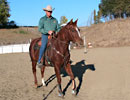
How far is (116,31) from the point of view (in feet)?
118

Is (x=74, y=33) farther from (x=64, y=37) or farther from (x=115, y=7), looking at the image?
(x=115, y=7)

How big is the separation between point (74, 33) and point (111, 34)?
31596 millimetres

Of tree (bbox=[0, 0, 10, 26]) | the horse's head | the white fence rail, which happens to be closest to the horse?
the horse's head

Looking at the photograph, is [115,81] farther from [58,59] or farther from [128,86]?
[58,59]

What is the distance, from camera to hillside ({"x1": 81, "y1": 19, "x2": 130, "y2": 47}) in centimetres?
3125

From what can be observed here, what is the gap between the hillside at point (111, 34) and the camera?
31.2 meters

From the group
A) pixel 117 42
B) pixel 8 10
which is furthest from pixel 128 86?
pixel 8 10

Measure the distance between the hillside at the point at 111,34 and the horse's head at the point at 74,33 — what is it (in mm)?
26079

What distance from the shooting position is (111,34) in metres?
35.5

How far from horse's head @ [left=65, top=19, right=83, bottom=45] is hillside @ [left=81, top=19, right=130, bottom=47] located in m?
26.1

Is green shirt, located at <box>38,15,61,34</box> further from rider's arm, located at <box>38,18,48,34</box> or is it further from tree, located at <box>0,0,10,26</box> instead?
tree, located at <box>0,0,10,26</box>

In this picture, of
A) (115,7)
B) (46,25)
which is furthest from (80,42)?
(115,7)

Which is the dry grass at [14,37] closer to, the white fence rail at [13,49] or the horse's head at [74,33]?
the white fence rail at [13,49]

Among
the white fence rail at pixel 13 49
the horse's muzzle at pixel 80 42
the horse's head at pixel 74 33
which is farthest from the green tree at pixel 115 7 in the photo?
the horse's muzzle at pixel 80 42
